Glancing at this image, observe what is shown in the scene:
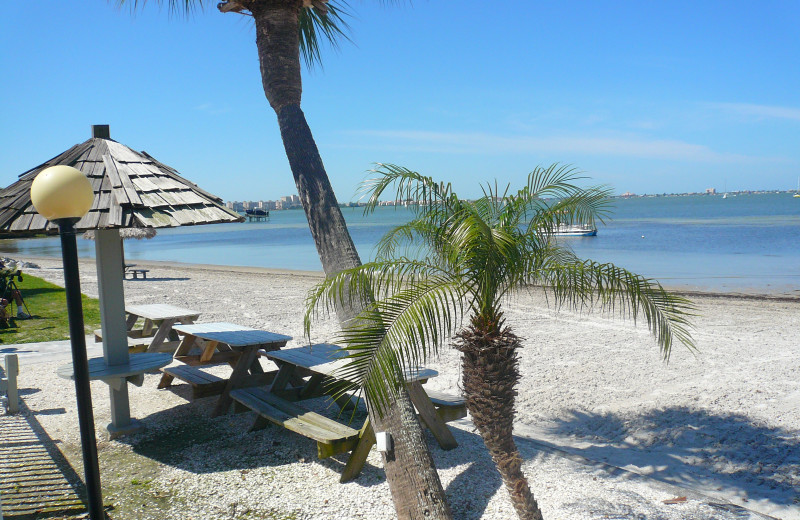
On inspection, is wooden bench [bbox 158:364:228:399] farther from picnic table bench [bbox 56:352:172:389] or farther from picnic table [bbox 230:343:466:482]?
picnic table bench [bbox 56:352:172:389]

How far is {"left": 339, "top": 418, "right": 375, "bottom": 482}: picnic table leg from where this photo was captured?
14.4 feet

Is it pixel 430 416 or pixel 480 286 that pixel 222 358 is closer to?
pixel 430 416

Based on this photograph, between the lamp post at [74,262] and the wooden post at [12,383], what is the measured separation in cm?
346

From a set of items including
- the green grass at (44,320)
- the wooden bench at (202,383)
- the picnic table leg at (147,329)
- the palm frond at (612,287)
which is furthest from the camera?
the green grass at (44,320)

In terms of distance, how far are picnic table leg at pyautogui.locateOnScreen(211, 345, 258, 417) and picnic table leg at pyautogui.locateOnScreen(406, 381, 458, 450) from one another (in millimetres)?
1845

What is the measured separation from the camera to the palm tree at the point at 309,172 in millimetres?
4012

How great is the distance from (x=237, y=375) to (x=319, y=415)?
4.64ft

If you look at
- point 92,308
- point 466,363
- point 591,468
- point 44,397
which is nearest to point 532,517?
point 466,363

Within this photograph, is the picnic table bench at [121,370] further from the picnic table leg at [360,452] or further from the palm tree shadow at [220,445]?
the picnic table leg at [360,452]

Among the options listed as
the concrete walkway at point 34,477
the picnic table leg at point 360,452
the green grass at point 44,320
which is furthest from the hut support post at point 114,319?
the green grass at point 44,320

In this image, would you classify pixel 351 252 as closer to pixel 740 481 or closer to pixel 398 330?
pixel 398 330

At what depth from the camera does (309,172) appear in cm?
491

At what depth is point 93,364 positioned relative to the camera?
17.8 feet

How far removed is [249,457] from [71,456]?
1.45m
